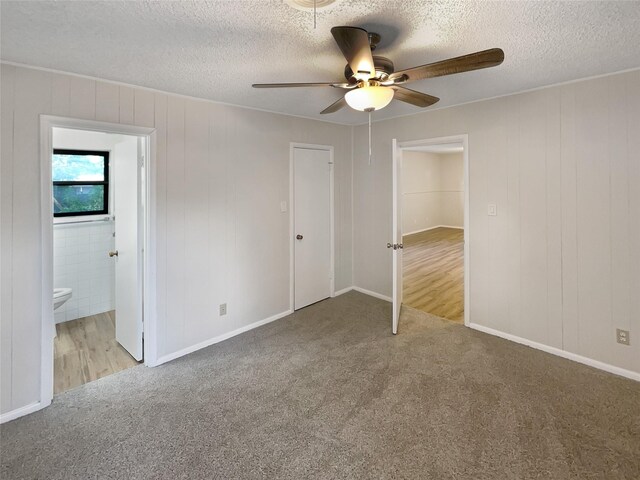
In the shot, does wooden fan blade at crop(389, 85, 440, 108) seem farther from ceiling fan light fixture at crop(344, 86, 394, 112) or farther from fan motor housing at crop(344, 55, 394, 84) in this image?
ceiling fan light fixture at crop(344, 86, 394, 112)

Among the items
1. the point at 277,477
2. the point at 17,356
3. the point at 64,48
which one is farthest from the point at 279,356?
the point at 64,48

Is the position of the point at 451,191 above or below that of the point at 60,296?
above

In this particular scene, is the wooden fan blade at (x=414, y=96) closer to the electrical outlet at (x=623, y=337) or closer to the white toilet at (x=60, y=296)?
the electrical outlet at (x=623, y=337)

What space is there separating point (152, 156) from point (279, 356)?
6.52ft

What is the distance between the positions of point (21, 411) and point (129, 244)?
1.37 metres

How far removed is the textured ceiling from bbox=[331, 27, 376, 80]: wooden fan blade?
0.20 meters

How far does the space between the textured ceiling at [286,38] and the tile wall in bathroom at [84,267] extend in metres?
2.20

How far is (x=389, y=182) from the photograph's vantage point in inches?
167

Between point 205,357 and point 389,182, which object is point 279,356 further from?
point 389,182

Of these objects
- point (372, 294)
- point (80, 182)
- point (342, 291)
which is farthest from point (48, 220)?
point (372, 294)

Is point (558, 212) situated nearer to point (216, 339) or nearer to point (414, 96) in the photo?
point (414, 96)

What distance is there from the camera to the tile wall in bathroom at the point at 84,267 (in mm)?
3770

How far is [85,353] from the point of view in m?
3.14

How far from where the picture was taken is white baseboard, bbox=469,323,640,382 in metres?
A: 2.58
